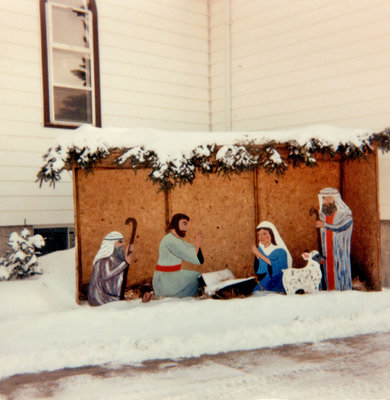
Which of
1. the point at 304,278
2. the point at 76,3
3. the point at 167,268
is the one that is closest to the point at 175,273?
the point at 167,268

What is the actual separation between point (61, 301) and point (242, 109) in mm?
5516

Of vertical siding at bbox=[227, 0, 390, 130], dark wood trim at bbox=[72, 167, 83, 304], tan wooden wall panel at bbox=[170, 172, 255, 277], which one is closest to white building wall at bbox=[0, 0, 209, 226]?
vertical siding at bbox=[227, 0, 390, 130]

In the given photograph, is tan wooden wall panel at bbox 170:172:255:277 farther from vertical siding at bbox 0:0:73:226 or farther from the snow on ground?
vertical siding at bbox 0:0:73:226

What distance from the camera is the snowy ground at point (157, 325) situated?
518 cm

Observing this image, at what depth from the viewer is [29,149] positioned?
877cm

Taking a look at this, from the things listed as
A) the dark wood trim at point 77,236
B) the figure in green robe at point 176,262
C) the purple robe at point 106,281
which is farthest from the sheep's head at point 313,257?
the dark wood trim at point 77,236

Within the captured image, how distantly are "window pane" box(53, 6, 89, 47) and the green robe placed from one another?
14.6 feet

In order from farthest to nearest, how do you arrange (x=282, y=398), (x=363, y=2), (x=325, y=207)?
(x=363, y=2) < (x=325, y=207) < (x=282, y=398)

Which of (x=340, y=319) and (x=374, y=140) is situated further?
(x=374, y=140)

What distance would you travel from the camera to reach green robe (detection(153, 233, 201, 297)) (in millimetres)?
7262

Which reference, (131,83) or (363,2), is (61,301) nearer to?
(131,83)

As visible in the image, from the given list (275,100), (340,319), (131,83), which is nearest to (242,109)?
(275,100)

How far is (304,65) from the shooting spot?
9.58m

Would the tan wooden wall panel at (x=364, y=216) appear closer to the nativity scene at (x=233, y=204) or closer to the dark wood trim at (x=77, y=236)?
the nativity scene at (x=233, y=204)
